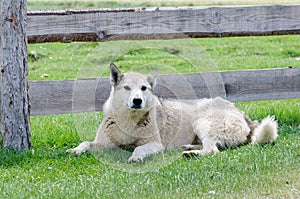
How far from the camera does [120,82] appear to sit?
6.45 meters

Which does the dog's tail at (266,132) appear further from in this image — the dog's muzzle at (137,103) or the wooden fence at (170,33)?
the dog's muzzle at (137,103)

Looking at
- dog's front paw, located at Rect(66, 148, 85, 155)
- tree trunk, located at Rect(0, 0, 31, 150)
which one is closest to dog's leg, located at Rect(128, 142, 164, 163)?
dog's front paw, located at Rect(66, 148, 85, 155)

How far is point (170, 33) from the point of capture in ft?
24.0

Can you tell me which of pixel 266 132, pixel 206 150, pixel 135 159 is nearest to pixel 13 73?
pixel 135 159

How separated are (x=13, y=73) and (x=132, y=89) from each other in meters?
1.31

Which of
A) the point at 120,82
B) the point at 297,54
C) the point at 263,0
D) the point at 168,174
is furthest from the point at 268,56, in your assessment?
the point at 168,174

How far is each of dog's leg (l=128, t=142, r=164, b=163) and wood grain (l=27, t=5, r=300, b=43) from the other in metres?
1.56

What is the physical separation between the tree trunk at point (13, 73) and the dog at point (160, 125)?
67 cm

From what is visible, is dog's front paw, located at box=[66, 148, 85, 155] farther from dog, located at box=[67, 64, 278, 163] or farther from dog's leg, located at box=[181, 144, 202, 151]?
dog's leg, located at box=[181, 144, 202, 151]

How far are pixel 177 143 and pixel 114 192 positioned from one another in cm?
211

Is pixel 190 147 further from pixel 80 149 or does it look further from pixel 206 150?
pixel 80 149

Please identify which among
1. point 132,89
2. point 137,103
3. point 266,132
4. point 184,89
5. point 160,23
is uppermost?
point 160,23

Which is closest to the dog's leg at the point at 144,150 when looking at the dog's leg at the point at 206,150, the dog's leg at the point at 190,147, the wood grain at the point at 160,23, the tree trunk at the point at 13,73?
the dog's leg at the point at 190,147

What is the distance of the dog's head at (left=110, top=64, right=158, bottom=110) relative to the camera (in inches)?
244
